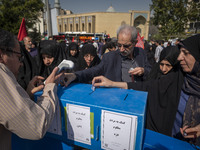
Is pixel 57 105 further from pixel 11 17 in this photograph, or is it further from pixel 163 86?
pixel 11 17

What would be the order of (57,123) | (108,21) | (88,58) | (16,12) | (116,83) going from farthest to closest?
(108,21) < (16,12) < (88,58) < (116,83) < (57,123)

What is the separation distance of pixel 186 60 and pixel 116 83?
2.25 feet

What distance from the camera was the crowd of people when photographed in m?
0.73

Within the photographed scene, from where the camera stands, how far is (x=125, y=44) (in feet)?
A: 6.20

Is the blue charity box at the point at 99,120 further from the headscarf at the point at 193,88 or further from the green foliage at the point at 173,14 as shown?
the green foliage at the point at 173,14

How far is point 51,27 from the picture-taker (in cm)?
955

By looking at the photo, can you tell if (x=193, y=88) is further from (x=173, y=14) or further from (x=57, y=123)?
(x=173, y=14)

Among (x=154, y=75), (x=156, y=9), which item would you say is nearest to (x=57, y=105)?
(x=154, y=75)

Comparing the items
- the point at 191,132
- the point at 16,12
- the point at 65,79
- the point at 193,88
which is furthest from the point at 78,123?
the point at 16,12

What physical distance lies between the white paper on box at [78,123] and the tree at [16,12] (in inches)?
463

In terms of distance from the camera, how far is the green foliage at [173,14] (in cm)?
1792

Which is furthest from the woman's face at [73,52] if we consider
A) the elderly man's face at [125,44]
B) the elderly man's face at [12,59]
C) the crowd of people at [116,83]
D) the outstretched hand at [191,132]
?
the outstretched hand at [191,132]

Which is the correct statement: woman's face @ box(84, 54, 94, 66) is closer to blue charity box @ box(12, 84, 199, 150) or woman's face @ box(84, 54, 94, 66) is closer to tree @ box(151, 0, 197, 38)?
blue charity box @ box(12, 84, 199, 150)

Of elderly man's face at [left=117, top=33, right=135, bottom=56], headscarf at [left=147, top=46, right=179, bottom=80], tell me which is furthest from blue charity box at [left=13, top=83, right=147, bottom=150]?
headscarf at [left=147, top=46, right=179, bottom=80]
